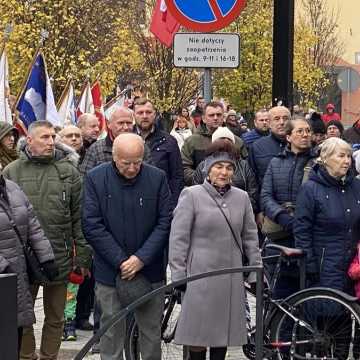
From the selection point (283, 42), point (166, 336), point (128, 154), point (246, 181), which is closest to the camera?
point (128, 154)

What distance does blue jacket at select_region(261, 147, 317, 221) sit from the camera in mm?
8984

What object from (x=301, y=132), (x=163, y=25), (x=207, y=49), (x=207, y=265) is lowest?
(x=207, y=265)

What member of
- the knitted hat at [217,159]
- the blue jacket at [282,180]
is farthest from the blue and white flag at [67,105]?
the knitted hat at [217,159]

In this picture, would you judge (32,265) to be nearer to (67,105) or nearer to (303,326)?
(303,326)

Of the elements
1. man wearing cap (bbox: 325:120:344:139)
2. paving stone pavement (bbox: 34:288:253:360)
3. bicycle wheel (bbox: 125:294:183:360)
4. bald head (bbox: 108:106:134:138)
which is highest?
bald head (bbox: 108:106:134:138)

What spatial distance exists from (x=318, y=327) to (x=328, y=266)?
455 millimetres

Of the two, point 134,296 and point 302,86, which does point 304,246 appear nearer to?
point 134,296

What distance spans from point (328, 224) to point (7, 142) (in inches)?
99.8

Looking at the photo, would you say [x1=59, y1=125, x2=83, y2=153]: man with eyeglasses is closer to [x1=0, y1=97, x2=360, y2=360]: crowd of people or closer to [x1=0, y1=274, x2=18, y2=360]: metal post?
[x1=0, y1=97, x2=360, y2=360]: crowd of people

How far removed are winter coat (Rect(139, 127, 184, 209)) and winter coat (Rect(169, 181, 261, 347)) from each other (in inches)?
106

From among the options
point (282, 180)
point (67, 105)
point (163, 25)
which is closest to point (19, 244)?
point (282, 180)

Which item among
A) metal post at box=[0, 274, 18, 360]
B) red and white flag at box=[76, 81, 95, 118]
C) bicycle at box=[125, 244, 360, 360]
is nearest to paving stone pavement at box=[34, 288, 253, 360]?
bicycle at box=[125, 244, 360, 360]

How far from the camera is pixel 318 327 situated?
26.8 ft

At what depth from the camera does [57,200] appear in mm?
8156
